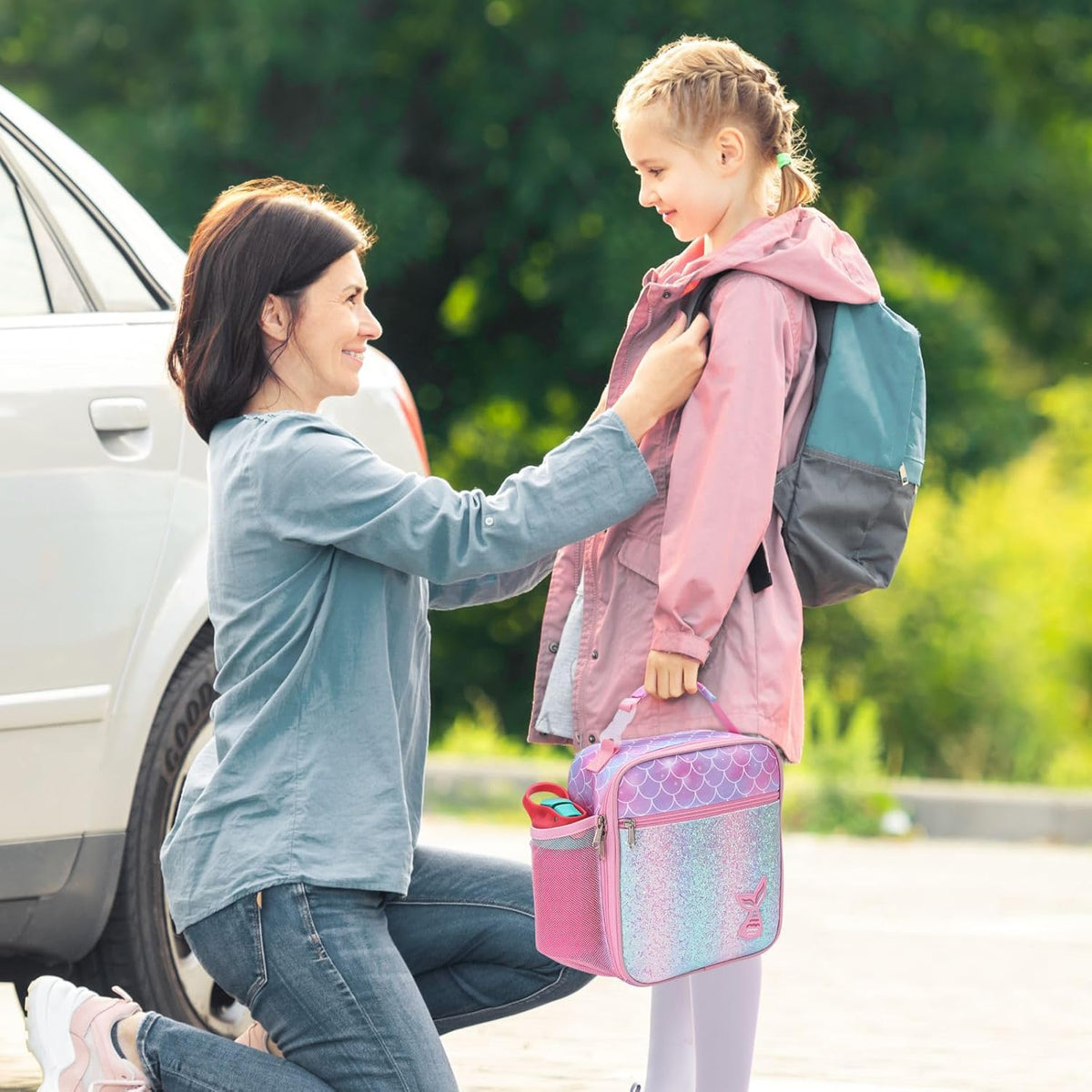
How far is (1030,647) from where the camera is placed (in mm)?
11891

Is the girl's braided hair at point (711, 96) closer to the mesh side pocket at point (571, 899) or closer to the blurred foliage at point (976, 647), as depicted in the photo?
the mesh side pocket at point (571, 899)

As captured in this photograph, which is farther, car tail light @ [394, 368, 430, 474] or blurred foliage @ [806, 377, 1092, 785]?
blurred foliage @ [806, 377, 1092, 785]

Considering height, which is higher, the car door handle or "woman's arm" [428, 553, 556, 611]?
the car door handle

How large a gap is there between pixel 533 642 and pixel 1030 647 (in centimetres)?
301

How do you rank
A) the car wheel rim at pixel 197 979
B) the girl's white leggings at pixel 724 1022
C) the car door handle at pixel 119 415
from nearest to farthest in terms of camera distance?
the girl's white leggings at pixel 724 1022 < the car door handle at pixel 119 415 < the car wheel rim at pixel 197 979

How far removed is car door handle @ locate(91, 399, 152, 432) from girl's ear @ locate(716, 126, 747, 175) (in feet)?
3.73

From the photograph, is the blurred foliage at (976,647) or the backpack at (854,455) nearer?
the backpack at (854,455)

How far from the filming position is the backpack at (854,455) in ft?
10.6

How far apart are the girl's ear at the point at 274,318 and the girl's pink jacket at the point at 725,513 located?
54cm

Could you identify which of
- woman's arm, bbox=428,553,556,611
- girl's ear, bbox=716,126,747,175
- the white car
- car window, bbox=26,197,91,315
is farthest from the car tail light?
girl's ear, bbox=716,126,747,175

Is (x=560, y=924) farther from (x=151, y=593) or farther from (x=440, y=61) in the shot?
(x=440, y=61)

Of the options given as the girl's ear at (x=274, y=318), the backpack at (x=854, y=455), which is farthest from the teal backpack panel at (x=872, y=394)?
the girl's ear at (x=274, y=318)

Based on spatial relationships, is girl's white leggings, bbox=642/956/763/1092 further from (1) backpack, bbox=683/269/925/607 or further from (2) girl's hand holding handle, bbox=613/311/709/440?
(2) girl's hand holding handle, bbox=613/311/709/440

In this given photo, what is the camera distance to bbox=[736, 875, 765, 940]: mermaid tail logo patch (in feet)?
10.3
